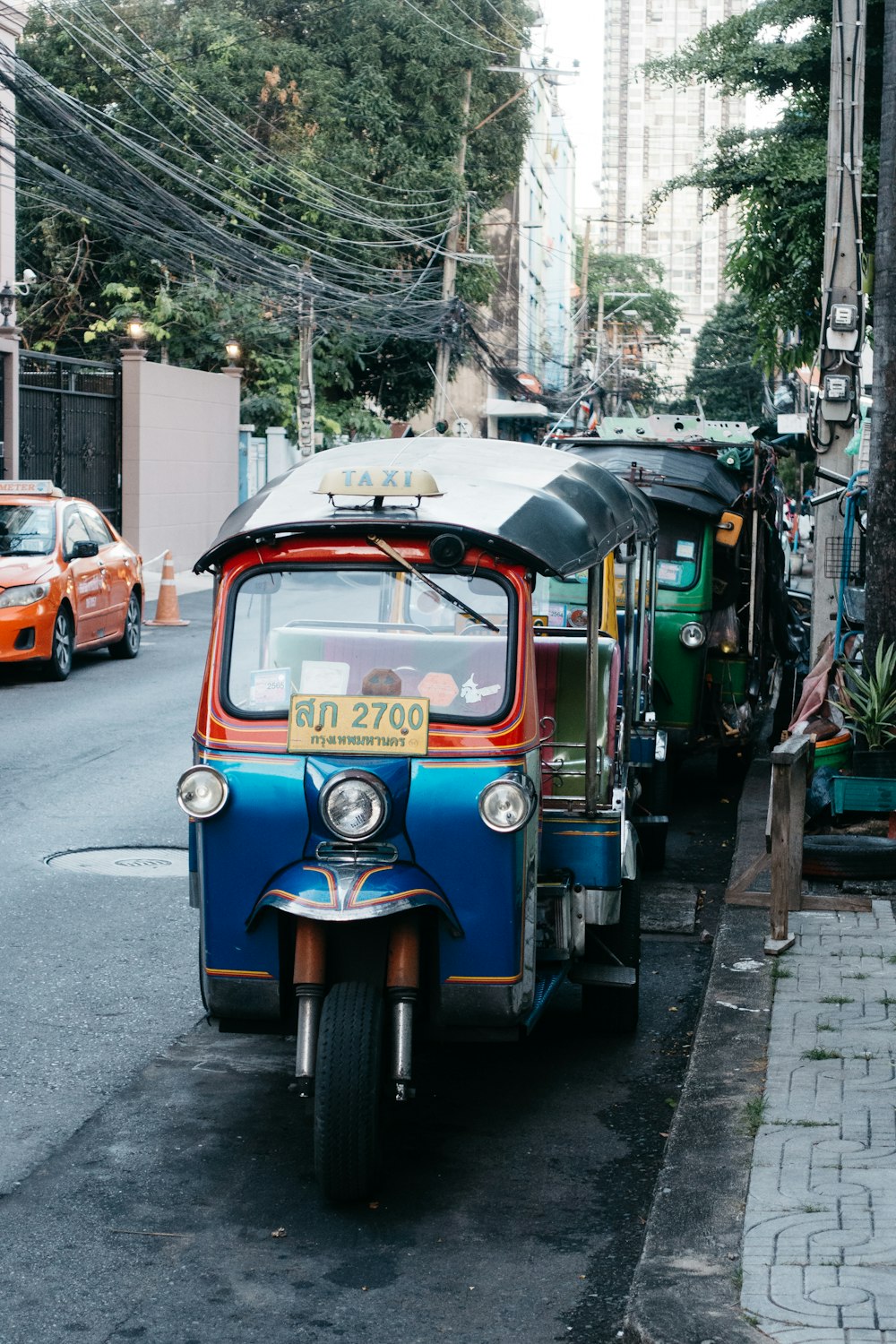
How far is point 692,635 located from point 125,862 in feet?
14.7

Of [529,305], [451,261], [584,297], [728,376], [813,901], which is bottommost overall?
[813,901]

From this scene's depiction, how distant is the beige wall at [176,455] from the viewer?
30.3 meters

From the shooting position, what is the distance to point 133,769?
11805mm

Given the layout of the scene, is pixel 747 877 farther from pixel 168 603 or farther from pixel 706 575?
pixel 168 603

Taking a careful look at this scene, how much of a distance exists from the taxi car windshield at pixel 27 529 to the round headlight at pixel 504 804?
1206 cm

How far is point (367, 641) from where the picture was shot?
17.8 feet

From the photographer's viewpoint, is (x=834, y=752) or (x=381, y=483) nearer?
(x=381, y=483)

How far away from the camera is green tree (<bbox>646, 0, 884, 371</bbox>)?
59.7 feet

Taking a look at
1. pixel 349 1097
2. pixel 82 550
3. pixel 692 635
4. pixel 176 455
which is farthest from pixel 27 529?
pixel 176 455

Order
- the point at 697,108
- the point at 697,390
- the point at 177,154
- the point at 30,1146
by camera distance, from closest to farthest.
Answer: the point at 30,1146 < the point at 177,154 < the point at 697,390 < the point at 697,108

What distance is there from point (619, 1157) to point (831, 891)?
352 cm

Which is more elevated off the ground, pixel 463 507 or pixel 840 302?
pixel 840 302

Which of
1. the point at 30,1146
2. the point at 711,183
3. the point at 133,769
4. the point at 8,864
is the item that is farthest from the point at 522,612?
the point at 711,183

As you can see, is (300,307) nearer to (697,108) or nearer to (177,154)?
(177,154)
